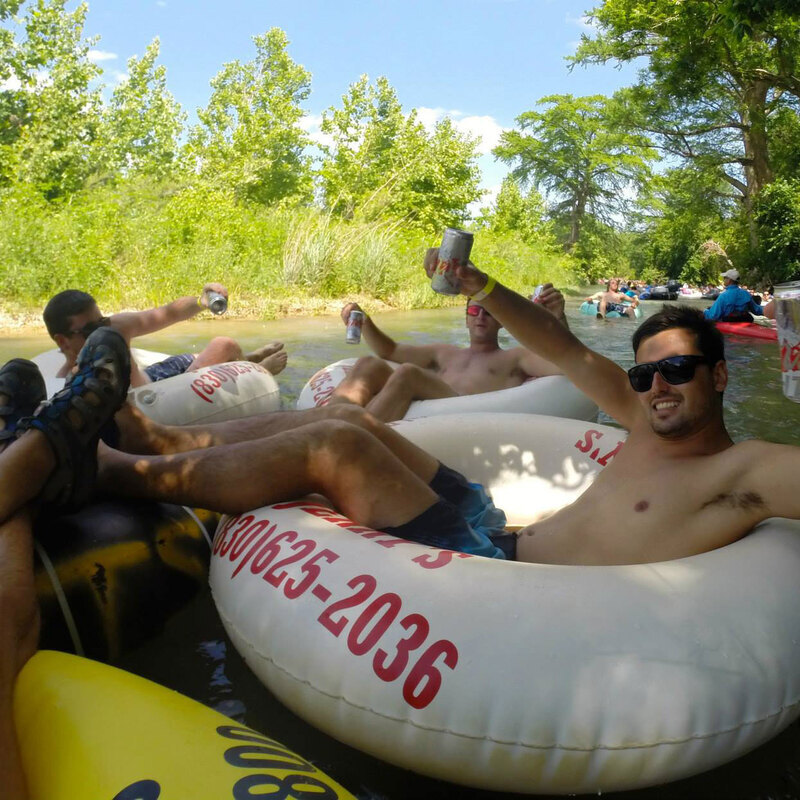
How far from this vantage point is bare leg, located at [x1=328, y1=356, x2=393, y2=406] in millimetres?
4184

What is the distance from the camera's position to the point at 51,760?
134 centimetres

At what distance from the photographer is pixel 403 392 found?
4102mm

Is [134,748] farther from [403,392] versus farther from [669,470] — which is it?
[403,392]

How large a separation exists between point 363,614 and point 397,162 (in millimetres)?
23775

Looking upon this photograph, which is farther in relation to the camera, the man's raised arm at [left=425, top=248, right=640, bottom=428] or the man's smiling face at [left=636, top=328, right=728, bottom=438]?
the man's raised arm at [left=425, top=248, right=640, bottom=428]

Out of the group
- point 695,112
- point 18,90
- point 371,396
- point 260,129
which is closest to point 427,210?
point 260,129

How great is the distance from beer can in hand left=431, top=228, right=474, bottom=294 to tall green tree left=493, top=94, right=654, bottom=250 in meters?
33.8

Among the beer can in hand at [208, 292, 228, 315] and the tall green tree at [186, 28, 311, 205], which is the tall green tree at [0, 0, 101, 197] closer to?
the tall green tree at [186, 28, 311, 205]

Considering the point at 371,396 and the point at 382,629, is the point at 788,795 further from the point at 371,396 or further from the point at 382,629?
the point at 371,396

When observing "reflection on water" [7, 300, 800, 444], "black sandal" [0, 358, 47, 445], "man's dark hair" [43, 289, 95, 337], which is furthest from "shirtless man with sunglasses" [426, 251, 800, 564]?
"reflection on water" [7, 300, 800, 444]

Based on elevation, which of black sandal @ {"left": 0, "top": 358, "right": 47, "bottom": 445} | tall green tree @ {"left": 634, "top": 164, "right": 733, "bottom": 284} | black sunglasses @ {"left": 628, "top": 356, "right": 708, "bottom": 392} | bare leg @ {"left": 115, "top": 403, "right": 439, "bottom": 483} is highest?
tall green tree @ {"left": 634, "top": 164, "right": 733, "bottom": 284}

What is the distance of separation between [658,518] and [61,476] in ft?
5.22

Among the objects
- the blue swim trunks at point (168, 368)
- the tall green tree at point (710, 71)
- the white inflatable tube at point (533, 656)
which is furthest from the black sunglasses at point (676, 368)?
the tall green tree at point (710, 71)

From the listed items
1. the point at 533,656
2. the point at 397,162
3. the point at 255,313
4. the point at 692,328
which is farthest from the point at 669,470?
A: the point at 397,162
